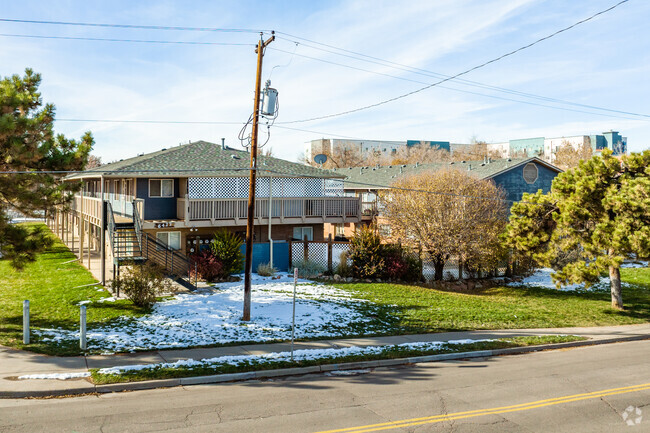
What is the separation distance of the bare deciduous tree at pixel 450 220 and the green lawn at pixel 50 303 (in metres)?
14.9

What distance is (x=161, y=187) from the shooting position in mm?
26875

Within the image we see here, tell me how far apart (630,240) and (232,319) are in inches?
588

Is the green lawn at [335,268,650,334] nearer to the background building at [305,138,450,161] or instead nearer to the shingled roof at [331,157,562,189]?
the shingled roof at [331,157,562,189]

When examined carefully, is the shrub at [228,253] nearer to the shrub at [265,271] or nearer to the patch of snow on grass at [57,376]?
the shrub at [265,271]

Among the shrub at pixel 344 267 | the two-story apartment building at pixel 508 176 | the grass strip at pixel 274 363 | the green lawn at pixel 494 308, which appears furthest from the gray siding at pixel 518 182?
the grass strip at pixel 274 363

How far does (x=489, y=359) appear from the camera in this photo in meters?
14.8

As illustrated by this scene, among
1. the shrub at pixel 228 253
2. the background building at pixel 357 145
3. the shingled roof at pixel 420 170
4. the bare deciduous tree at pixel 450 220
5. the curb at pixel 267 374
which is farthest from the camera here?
the background building at pixel 357 145

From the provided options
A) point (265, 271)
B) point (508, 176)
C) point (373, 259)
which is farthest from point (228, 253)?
point (508, 176)

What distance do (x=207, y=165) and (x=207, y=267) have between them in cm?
683

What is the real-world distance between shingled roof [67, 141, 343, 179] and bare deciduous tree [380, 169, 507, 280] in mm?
5242

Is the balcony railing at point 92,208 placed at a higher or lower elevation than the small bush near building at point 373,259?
higher

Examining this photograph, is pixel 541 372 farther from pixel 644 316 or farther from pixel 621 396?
pixel 644 316

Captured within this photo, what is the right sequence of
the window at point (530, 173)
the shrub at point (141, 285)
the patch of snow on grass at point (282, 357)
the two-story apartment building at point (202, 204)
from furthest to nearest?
the window at point (530, 173), the two-story apartment building at point (202, 204), the shrub at point (141, 285), the patch of snow on grass at point (282, 357)

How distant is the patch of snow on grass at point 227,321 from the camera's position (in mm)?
14906
